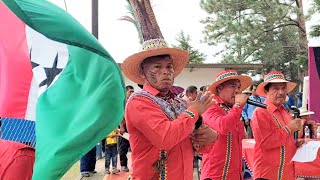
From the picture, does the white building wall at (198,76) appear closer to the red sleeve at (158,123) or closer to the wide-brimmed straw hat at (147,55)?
the wide-brimmed straw hat at (147,55)

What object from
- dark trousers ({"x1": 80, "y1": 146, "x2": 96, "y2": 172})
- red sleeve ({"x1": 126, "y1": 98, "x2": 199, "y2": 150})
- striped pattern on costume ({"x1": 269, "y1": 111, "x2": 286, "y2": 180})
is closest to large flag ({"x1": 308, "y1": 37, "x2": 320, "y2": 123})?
striped pattern on costume ({"x1": 269, "y1": 111, "x2": 286, "y2": 180})

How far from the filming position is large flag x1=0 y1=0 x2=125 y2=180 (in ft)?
5.13

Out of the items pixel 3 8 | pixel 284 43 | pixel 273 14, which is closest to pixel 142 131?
pixel 3 8

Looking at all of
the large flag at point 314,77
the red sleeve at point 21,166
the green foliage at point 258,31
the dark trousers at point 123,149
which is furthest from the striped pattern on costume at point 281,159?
the green foliage at point 258,31

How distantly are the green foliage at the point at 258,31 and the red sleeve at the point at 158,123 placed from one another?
21323 millimetres

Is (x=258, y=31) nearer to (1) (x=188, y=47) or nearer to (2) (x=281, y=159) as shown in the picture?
(1) (x=188, y=47)

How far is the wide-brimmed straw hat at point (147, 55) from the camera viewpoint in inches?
101

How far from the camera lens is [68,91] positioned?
1720 mm

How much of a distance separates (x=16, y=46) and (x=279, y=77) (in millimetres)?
2887

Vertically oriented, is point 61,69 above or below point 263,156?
above

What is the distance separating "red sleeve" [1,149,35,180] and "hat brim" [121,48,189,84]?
0.90 m

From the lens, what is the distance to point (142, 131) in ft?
7.74

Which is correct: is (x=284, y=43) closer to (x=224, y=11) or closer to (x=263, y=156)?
(x=224, y=11)

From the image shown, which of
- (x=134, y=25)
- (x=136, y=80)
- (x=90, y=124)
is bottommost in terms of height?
(x=90, y=124)
